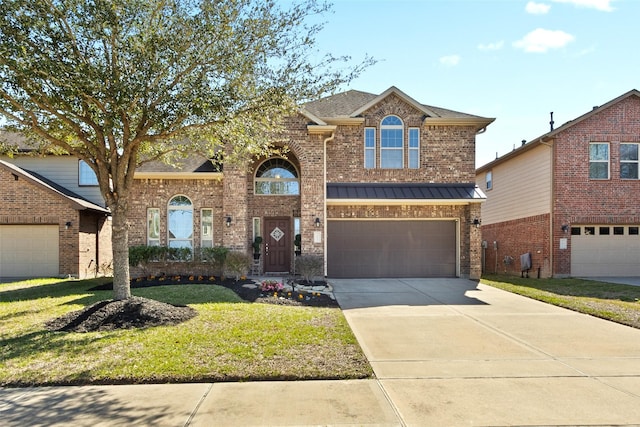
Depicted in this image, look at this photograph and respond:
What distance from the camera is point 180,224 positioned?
14.3 metres

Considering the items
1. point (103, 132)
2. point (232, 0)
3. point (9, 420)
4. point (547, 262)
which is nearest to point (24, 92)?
point (103, 132)

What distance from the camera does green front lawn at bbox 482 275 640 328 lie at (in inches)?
335

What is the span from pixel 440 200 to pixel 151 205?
1018 cm

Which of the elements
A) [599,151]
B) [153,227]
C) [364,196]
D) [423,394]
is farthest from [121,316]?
[599,151]

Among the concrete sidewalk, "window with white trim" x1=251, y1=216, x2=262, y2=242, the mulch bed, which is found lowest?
the concrete sidewalk

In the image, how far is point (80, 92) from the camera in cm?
678

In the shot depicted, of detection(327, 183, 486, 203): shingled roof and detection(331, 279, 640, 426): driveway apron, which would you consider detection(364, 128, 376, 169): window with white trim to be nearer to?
detection(327, 183, 486, 203): shingled roof

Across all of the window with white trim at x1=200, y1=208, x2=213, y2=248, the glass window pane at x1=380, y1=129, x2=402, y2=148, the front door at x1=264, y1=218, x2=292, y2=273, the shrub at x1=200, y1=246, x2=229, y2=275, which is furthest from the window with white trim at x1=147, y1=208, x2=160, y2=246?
the glass window pane at x1=380, y1=129, x2=402, y2=148

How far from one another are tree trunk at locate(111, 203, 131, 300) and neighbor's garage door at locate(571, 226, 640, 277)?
15827 mm

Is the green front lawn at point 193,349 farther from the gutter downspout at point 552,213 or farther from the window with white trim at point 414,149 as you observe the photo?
the gutter downspout at point 552,213

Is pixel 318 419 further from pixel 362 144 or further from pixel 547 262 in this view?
pixel 547 262

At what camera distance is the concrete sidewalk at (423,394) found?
3.84m

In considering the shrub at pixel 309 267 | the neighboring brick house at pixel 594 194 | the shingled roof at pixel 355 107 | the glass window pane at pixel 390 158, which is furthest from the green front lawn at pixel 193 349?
the neighboring brick house at pixel 594 194

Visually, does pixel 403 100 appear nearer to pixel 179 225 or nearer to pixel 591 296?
pixel 591 296
